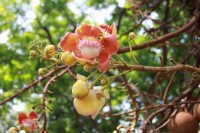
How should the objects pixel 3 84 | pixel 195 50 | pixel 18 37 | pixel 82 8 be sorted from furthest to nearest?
1. pixel 82 8
2. pixel 18 37
3. pixel 3 84
4. pixel 195 50

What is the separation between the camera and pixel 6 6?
166 inches

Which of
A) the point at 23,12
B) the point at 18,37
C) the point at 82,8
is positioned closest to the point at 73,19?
the point at 82,8

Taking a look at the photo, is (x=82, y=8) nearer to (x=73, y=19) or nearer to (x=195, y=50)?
(x=73, y=19)

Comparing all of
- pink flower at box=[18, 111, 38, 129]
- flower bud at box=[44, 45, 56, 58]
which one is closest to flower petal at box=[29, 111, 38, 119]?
pink flower at box=[18, 111, 38, 129]

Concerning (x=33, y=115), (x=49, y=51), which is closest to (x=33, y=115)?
(x=33, y=115)

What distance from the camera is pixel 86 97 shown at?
36.9 inches

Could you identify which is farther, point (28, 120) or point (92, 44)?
point (28, 120)

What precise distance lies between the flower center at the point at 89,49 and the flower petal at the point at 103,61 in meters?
0.01

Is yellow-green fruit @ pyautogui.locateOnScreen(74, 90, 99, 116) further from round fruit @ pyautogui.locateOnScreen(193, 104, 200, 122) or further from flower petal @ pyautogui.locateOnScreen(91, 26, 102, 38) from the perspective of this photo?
round fruit @ pyautogui.locateOnScreen(193, 104, 200, 122)

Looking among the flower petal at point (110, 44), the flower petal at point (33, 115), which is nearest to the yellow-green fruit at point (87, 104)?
the flower petal at point (110, 44)

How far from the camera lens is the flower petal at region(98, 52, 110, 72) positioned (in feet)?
3.01

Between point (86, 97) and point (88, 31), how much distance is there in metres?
0.16

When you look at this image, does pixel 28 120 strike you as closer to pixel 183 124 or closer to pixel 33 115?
pixel 33 115

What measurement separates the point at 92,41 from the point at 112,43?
0.16 ft
